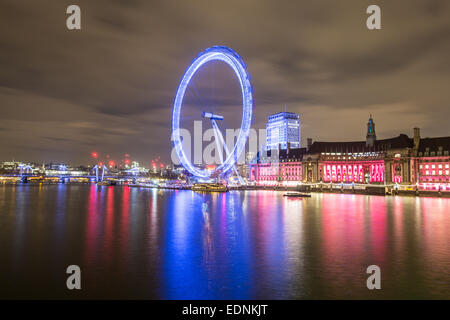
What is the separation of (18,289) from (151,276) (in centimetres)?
653

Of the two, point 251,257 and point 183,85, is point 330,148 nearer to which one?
point 183,85

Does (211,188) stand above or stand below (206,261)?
above

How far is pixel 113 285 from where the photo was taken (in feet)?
62.8

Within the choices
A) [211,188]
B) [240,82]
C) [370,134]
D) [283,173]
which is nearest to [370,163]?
[370,134]

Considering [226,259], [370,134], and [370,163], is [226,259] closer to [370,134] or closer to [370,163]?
[370,163]

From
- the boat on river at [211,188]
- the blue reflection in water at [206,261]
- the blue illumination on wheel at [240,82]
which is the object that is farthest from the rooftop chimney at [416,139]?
the blue reflection in water at [206,261]

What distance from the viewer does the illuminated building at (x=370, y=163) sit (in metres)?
125

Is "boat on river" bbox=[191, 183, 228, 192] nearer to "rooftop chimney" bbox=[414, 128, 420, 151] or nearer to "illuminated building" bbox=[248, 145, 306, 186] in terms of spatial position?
"illuminated building" bbox=[248, 145, 306, 186]

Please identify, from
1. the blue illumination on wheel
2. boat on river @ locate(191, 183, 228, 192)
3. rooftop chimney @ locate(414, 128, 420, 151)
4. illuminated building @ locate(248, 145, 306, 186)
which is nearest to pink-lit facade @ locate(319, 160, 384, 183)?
rooftop chimney @ locate(414, 128, 420, 151)

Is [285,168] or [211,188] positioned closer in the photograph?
[211,188]

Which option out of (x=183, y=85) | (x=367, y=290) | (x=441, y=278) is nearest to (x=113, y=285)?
(x=367, y=290)

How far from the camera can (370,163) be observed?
151 m

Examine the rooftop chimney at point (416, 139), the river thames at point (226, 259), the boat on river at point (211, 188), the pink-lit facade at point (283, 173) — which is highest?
the rooftop chimney at point (416, 139)

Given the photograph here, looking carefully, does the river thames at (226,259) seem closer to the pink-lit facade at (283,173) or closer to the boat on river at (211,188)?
the boat on river at (211,188)
